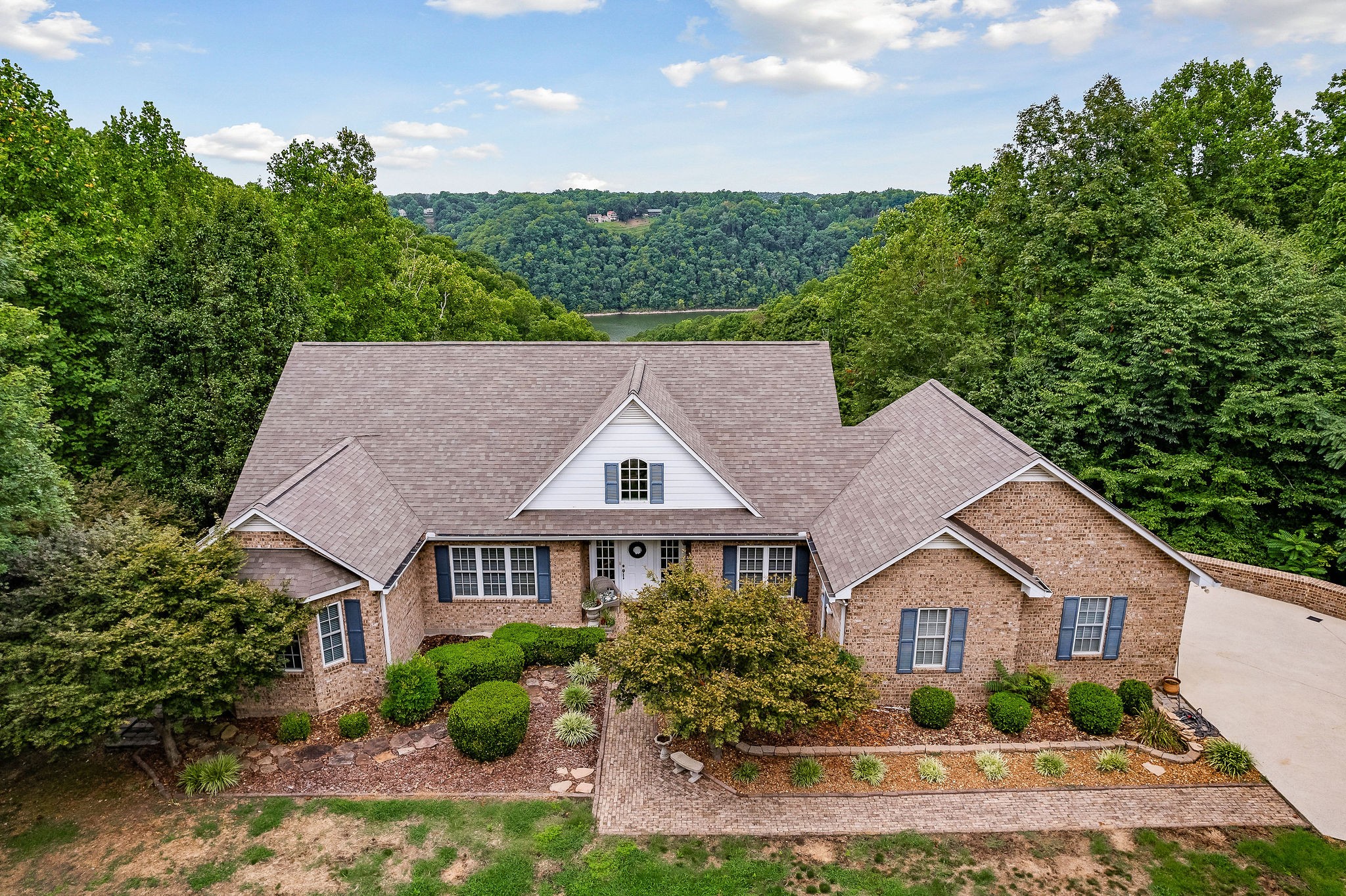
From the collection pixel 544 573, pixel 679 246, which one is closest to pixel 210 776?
pixel 544 573

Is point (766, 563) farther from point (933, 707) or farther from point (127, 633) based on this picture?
point (127, 633)

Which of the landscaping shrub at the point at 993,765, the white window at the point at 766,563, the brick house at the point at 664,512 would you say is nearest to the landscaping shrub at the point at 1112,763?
the landscaping shrub at the point at 993,765

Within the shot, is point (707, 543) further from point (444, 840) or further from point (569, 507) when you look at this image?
point (444, 840)

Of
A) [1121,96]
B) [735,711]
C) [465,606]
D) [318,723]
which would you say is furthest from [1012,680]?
[1121,96]

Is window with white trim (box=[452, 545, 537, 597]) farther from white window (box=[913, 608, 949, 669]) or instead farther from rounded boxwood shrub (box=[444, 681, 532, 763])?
white window (box=[913, 608, 949, 669])

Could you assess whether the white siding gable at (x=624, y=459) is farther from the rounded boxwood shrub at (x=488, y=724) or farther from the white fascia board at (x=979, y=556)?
the rounded boxwood shrub at (x=488, y=724)

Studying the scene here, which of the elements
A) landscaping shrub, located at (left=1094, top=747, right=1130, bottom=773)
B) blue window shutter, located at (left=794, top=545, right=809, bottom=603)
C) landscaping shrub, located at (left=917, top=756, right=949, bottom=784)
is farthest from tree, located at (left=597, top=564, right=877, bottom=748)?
blue window shutter, located at (left=794, top=545, right=809, bottom=603)
